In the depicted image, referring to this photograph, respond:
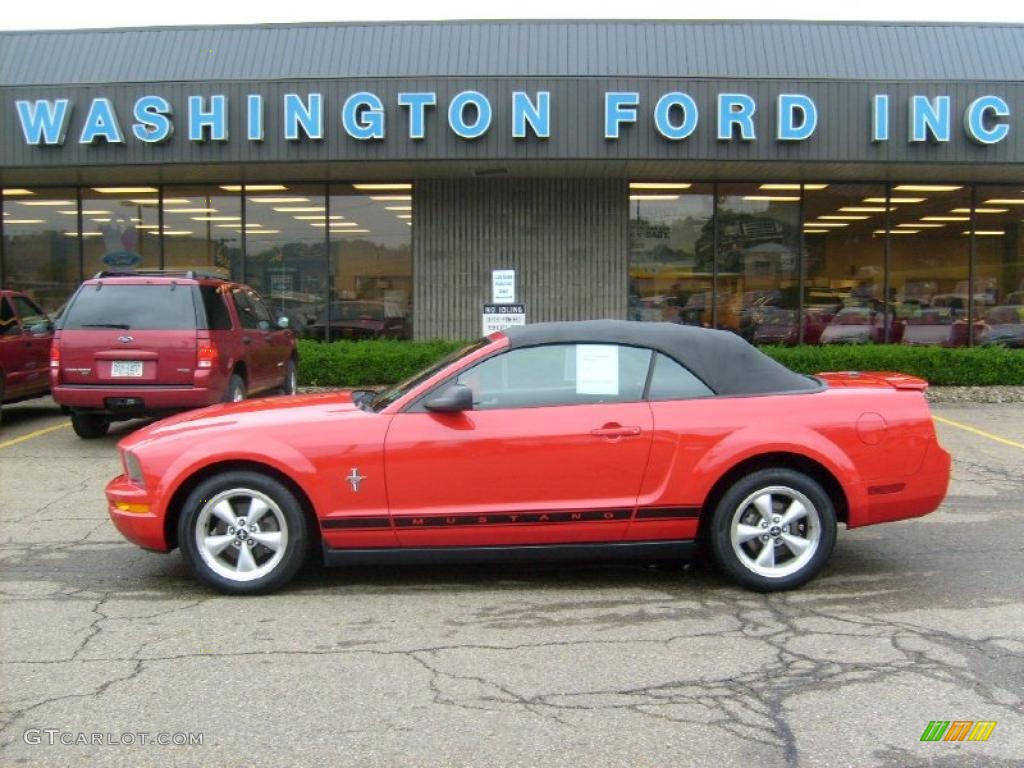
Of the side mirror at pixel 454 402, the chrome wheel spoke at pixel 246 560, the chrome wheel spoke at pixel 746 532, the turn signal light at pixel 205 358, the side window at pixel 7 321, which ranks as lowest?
the chrome wheel spoke at pixel 246 560

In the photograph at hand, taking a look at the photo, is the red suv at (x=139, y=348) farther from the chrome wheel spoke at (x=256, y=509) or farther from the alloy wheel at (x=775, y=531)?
the alloy wheel at (x=775, y=531)

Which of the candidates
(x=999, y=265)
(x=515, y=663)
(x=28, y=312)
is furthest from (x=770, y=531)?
(x=999, y=265)

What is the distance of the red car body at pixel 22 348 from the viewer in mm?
11156

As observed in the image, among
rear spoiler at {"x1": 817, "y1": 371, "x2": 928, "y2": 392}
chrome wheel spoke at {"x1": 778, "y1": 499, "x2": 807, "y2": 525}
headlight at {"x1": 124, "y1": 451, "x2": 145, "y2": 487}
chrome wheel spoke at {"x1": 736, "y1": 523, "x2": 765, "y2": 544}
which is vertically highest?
rear spoiler at {"x1": 817, "y1": 371, "x2": 928, "y2": 392}

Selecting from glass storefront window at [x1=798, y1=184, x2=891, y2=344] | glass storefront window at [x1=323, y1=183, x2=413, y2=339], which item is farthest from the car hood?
glass storefront window at [x1=798, y1=184, x2=891, y2=344]

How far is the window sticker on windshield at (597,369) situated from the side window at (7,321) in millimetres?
8594

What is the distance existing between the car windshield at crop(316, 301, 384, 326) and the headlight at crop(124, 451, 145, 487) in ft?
37.9

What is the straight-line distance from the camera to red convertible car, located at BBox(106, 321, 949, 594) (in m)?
5.15

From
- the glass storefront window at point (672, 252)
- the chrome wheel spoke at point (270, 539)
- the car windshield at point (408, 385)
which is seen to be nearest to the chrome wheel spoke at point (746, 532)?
the car windshield at point (408, 385)

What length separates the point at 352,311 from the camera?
664 inches

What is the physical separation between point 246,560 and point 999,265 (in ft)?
52.4

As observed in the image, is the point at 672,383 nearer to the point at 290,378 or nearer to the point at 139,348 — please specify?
the point at 139,348

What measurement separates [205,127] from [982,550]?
39.3 ft

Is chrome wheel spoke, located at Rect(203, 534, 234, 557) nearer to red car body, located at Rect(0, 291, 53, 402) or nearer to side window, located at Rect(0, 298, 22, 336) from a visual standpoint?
red car body, located at Rect(0, 291, 53, 402)
